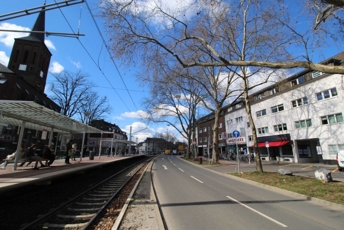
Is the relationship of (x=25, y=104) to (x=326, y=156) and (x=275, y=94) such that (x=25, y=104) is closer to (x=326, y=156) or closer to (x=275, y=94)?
(x=326, y=156)

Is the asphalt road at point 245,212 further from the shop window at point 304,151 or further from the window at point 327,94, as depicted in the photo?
the shop window at point 304,151

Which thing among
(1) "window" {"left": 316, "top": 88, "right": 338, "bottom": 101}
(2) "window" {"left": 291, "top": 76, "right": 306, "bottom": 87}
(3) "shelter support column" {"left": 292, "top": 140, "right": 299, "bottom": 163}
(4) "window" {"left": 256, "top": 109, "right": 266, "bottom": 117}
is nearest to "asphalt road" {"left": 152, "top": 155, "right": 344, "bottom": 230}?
(1) "window" {"left": 316, "top": 88, "right": 338, "bottom": 101}

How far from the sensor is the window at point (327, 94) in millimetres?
23219

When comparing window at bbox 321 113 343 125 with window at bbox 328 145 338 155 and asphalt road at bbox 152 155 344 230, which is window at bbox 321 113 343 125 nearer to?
window at bbox 328 145 338 155

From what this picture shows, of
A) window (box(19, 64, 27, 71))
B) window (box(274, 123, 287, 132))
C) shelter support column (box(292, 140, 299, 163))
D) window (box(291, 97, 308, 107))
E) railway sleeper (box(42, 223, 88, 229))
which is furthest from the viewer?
window (box(19, 64, 27, 71))

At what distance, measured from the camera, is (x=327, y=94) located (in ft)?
79.4

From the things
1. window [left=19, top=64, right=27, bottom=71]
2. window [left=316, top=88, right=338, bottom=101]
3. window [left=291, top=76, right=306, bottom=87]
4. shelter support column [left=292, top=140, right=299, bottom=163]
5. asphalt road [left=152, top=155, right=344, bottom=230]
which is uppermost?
window [left=19, top=64, right=27, bottom=71]

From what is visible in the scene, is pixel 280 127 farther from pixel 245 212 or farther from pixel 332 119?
pixel 245 212

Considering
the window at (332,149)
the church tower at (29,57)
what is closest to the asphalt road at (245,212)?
the window at (332,149)

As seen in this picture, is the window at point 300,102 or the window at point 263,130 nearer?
the window at point 300,102

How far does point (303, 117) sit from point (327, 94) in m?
4.37

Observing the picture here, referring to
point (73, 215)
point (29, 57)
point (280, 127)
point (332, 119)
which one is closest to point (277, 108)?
point (280, 127)

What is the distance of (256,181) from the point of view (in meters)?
11.6

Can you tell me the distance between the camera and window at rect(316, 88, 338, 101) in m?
23.2
